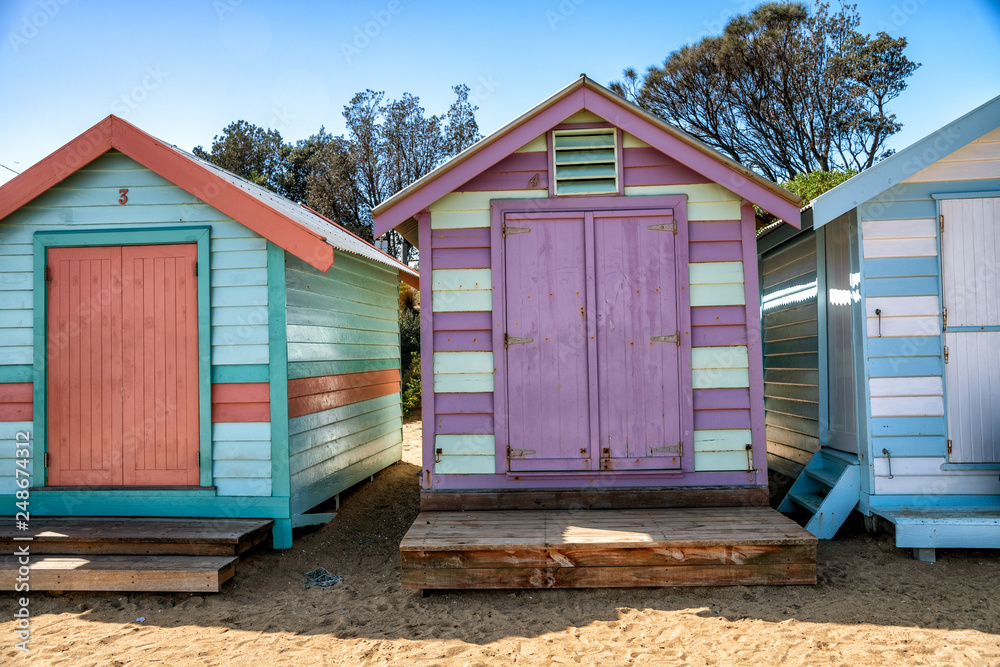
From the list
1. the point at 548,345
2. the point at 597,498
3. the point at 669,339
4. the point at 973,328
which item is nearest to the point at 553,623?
the point at 597,498

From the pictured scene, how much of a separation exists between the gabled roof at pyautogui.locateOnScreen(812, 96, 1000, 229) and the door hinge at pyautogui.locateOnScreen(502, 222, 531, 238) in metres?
2.24

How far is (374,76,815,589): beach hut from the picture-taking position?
Result: 4.85 meters

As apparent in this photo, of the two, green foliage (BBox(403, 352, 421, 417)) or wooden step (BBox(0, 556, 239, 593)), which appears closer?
wooden step (BBox(0, 556, 239, 593))

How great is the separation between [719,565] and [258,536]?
348 centimetres

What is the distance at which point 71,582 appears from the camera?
13.9 ft

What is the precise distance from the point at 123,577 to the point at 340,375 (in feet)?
8.60

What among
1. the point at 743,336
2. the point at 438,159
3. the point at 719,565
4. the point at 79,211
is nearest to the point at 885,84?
the point at 438,159

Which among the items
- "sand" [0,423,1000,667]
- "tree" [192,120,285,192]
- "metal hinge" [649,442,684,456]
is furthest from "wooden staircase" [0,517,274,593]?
"tree" [192,120,285,192]

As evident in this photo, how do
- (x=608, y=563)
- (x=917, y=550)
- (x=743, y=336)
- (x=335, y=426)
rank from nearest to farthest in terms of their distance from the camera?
(x=608, y=563) → (x=917, y=550) → (x=743, y=336) → (x=335, y=426)

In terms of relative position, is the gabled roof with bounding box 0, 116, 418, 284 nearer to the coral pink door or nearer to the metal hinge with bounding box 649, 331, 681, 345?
the coral pink door

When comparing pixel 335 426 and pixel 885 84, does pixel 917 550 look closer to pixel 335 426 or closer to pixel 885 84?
pixel 335 426

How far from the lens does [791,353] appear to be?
6.58 meters

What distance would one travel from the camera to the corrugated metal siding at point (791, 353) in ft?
19.7

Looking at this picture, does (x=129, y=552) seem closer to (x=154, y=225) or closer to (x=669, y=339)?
(x=154, y=225)
